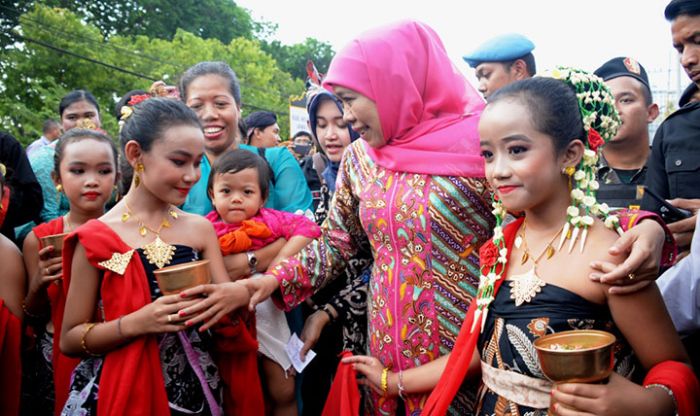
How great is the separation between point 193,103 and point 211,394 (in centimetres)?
165

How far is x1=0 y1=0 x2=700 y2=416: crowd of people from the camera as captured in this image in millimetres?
1889

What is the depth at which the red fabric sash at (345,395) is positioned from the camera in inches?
102

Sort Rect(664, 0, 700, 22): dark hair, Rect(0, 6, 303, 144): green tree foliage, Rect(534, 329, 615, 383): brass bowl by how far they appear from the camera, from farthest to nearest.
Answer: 1. Rect(0, 6, 303, 144): green tree foliage
2. Rect(664, 0, 700, 22): dark hair
3. Rect(534, 329, 615, 383): brass bowl

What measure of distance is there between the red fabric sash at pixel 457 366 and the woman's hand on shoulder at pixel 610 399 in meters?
0.46

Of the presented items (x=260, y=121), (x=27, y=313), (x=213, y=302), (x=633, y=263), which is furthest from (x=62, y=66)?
(x=633, y=263)

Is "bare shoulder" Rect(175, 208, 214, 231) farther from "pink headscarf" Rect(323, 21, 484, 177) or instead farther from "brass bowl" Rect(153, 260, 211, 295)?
"pink headscarf" Rect(323, 21, 484, 177)

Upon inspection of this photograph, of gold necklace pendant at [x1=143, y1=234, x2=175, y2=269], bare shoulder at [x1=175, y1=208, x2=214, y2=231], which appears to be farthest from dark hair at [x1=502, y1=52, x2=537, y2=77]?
gold necklace pendant at [x1=143, y1=234, x2=175, y2=269]

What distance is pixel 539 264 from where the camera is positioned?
1.99 meters

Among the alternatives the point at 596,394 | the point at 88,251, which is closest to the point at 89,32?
the point at 88,251

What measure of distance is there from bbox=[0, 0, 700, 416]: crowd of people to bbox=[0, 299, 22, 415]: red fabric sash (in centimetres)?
1

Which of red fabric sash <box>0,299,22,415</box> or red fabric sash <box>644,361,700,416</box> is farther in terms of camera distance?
red fabric sash <box>0,299,22,415</box>

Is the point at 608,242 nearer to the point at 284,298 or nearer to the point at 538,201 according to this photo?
the point at 538,201

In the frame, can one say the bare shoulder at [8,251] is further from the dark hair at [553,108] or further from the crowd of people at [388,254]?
the dark hair at [553,108]

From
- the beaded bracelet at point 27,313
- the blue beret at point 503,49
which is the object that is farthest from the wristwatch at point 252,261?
the blue beret at point 503,49
